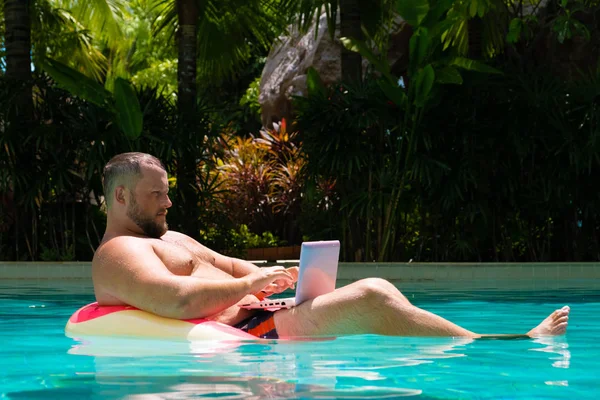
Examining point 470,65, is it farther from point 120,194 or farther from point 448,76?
point 120,194

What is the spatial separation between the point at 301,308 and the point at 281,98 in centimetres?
1548

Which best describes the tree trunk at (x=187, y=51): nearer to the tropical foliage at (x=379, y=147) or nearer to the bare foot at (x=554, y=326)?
the tropical foliage at (x=379, y=147)

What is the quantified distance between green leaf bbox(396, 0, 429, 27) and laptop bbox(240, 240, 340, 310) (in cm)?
651

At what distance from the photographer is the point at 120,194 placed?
189 inches

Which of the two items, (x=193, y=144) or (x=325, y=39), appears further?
(x=325, y=39)

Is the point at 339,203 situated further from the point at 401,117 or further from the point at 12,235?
the point at 12,235

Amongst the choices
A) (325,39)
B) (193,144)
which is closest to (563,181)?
(193,144)

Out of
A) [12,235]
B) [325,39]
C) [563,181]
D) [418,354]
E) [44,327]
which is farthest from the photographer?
[325,39]

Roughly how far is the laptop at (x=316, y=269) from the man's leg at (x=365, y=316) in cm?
6

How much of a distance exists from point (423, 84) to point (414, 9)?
84cm

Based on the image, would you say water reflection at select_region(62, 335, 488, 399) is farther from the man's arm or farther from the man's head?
the man's head

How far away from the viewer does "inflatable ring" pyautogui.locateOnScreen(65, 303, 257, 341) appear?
4.63 m

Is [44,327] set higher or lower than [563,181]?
lower

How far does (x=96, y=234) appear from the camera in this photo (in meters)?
12.3
